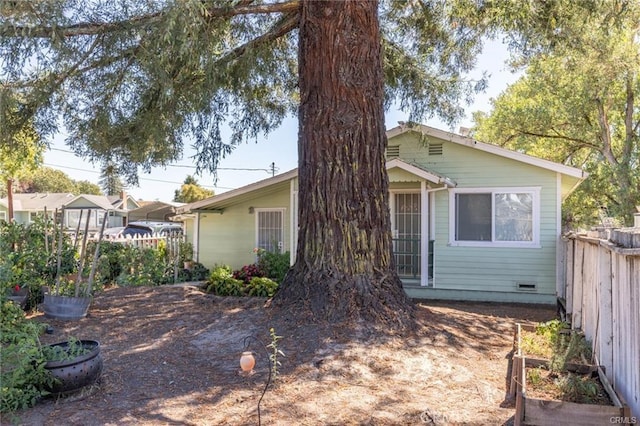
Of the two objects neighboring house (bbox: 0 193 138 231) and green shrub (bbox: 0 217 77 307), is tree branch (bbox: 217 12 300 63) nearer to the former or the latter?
green shrub (bbox: 0 217 77 307)

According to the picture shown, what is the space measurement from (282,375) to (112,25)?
5005mm

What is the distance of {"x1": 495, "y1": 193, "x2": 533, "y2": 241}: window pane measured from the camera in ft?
32.0

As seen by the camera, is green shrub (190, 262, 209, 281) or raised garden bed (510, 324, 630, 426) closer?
raised garden bed (510, 324, 630, 426)

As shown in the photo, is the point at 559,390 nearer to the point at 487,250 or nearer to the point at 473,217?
the point at 487,250

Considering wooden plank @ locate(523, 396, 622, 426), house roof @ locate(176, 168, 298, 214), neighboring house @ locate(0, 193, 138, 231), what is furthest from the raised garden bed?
neighboring house @ locate(0, 193, 138, 231)

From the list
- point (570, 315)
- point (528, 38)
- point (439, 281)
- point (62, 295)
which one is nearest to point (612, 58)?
point (528, 38)

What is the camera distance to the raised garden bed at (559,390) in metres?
3.05

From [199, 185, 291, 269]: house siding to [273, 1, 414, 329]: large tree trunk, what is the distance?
7605 mm

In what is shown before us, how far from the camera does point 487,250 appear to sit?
10.0 m

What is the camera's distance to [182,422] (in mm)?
3293

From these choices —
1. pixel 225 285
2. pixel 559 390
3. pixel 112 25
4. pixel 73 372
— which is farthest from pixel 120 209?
pixel 559 390

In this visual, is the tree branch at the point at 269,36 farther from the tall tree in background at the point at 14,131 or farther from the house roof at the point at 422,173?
the house roof at the point at 422,173

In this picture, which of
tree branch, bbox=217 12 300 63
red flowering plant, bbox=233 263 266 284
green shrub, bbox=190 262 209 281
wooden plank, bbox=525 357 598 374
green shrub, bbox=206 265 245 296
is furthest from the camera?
green shrub, bbox=190 262 209 281

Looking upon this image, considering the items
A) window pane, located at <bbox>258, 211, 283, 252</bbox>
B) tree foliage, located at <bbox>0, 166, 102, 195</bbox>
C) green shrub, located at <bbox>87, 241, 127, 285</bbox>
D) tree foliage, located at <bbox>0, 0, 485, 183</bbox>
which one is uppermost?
tree foliage, located at <bbox>0, 166, 102, 195</bbox>
